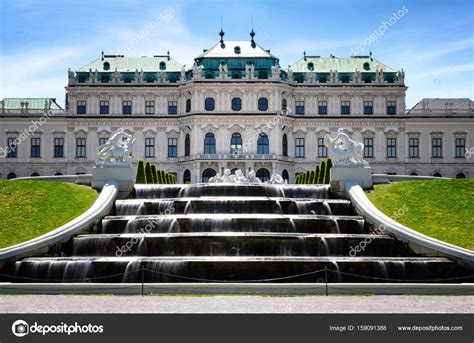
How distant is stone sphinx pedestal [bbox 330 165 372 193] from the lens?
3462cm

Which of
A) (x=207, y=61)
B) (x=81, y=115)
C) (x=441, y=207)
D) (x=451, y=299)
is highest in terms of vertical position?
(x=207, y=61)

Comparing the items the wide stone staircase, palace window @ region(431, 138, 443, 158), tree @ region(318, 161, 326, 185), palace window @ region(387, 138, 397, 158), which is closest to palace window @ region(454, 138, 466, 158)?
palace window @ region(431, 138, 443, 158)

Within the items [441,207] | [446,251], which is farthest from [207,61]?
[446,251]

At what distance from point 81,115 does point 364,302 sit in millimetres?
66196

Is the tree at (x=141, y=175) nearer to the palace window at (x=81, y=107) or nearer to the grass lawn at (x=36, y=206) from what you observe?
the grass lawn at (x=36, y=206)

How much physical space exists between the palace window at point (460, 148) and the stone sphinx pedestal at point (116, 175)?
53767 mm

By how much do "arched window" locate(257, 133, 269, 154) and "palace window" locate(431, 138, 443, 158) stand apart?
17.9 meters

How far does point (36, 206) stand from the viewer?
99.3 ft

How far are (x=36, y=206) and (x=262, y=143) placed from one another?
48805 millimetres

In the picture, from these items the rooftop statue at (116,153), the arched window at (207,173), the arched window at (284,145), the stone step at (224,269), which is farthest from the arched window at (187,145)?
the stone step at (224,269)

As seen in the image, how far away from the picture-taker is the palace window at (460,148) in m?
80.8

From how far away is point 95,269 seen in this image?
22.6 m
